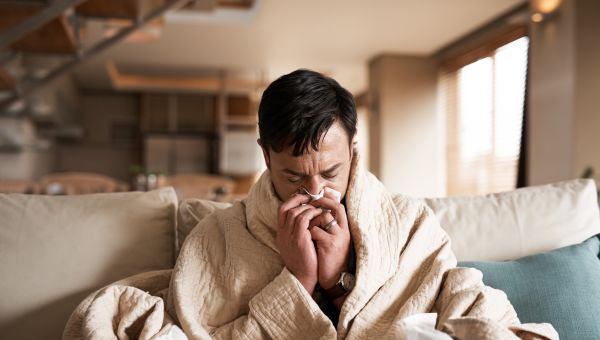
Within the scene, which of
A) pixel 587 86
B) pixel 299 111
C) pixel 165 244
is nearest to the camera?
pixel 299 111

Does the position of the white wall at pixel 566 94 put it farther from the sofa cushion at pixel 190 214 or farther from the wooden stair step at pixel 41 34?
the sofa cushion at pixel 190 214

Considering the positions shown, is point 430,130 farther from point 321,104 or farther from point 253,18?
Answer: point 321,104

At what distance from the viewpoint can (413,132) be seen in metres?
7.96

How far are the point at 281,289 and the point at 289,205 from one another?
20 centimetres

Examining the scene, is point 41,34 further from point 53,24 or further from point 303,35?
point 303,35

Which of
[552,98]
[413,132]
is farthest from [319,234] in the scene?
[413,132]

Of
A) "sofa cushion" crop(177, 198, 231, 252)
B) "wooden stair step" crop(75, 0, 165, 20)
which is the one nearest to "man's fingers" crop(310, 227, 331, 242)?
"sofa cushion" crop(177, 198, 231, 252)

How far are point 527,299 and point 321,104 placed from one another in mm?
738

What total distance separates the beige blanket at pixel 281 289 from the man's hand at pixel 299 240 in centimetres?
4

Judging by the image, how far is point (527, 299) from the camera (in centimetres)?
157

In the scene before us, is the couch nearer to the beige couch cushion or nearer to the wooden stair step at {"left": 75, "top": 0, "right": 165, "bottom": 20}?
the beige couch cushion

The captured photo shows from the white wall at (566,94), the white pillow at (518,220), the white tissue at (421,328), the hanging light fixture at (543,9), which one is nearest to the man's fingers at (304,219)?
the white tissue at (421,328)

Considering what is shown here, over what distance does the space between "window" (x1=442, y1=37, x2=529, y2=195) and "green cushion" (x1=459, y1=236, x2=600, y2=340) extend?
444cm

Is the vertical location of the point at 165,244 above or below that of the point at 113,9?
below
